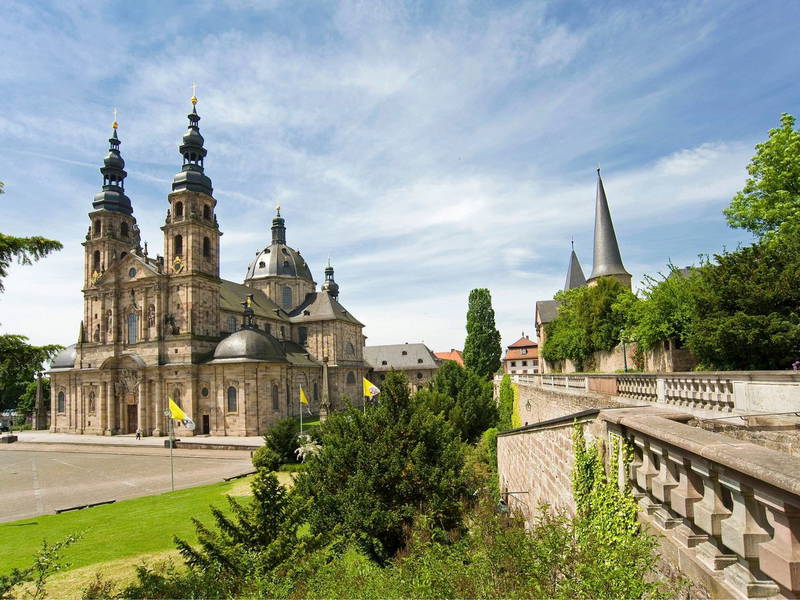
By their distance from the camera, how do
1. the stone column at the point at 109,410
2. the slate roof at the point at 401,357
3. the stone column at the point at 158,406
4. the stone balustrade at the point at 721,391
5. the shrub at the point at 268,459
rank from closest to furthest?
1. the stone balustrade at the point at 721,391
2. the shrub at the point at 268,459
3. the stone column at the point at 158,406
4. the stone column at the point at 109,410
5. the slate roof at the point at 401,357

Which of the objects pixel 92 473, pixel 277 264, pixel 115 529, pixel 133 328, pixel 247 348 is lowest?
pixel 92 473

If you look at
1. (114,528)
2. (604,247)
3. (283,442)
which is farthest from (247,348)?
(604,247)

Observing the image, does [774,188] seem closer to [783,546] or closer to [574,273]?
[783,546]

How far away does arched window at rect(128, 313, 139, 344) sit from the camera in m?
50.8

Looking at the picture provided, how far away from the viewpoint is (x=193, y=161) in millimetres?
51594

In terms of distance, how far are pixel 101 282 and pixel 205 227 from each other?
43.6 feet

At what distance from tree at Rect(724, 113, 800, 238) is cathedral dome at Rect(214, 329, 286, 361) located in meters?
38.2

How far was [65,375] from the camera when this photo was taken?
53.7 m

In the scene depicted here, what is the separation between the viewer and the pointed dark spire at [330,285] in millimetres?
73750

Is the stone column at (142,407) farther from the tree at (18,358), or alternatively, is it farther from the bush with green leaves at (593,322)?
the tree at (18,358)

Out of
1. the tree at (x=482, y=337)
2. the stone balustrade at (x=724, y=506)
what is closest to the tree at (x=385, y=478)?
the stone balustrade at (x=724, y=506)

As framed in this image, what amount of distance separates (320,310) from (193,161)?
24.4 metres

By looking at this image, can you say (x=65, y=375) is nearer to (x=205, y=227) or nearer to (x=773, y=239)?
(x=205, y=227)

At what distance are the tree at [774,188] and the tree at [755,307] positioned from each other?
1.41m
